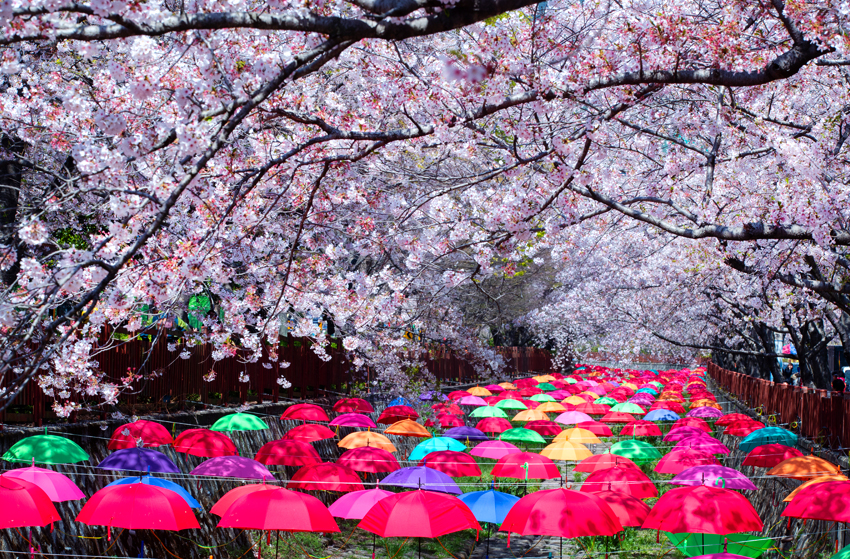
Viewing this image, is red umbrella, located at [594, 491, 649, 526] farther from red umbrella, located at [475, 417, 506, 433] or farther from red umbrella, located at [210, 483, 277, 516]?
red umbrella, located at [475, 417, 506, 433]

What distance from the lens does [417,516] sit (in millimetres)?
10688

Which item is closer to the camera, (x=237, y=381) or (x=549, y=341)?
(x=237, y=381)

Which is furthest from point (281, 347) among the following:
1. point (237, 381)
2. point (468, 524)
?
point (468, 524)

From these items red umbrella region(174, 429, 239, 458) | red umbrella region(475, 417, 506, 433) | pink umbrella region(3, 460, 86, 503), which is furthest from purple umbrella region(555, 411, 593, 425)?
pink umbrella region(3, 460, 86, 503)

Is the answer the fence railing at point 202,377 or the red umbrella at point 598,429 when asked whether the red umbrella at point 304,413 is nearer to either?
the fence railing at point 202,377

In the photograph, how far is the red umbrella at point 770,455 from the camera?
14074mm

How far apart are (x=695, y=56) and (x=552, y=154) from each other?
1.96 metres

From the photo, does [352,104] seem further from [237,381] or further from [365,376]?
[365,376]

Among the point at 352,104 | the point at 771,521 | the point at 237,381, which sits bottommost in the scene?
the point at 771,521

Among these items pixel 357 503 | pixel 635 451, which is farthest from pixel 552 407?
pixel 357 503

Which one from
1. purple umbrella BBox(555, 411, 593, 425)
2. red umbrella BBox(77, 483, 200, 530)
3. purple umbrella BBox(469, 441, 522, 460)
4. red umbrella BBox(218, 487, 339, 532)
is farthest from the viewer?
purple umbrella BBox(555, 411, 593, 425)

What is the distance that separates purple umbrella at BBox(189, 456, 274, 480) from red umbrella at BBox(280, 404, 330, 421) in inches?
196

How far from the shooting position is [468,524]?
1102 cm

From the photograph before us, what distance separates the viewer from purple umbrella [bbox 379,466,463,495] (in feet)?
44.5
